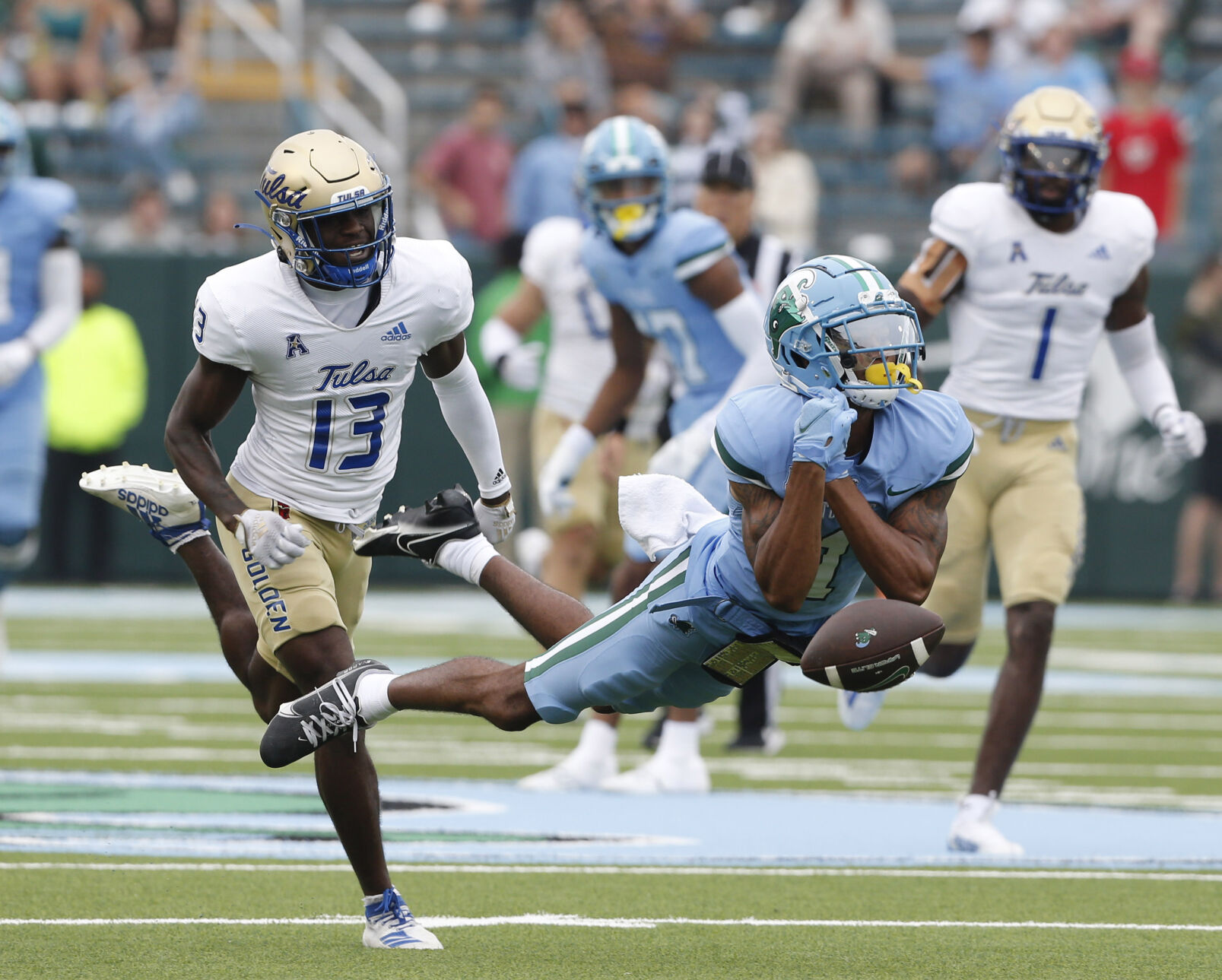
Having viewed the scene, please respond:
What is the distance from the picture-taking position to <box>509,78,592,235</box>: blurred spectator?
13250mm

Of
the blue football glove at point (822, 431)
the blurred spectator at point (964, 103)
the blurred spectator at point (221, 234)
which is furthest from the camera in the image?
the blurred spectator at point (221, 234)

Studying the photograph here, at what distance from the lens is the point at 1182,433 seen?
588 centimetres

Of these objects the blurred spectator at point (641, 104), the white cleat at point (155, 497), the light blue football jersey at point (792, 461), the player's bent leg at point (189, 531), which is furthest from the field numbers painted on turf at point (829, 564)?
the blurred spectator at point (641, 104)

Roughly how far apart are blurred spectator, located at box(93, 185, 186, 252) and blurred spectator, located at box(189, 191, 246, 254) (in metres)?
0.18

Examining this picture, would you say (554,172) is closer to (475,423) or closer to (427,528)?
(475,423)

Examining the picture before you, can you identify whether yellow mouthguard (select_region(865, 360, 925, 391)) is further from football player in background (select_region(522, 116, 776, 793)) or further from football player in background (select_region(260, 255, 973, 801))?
football player in background (select_region(522, 116, 776, 793))

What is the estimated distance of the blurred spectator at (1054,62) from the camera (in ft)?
44.9

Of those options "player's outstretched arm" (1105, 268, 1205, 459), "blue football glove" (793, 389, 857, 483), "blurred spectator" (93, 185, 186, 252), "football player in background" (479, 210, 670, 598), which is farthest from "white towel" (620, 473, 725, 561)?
"blurred spectator" (93, 185, 186, 252)

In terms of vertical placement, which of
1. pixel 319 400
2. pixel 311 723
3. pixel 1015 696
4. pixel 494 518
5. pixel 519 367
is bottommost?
pixel 1015 696

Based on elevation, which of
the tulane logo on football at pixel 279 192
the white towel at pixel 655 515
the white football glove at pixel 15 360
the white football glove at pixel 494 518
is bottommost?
the white football glove at pixel 494 518

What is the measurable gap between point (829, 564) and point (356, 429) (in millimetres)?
1121

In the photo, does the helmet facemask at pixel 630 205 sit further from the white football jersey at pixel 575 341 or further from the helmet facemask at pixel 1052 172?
the helmet facemask at pixel 1052 172

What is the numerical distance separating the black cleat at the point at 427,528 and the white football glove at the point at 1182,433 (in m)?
2.10

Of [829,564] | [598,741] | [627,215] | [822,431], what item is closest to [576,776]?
[598,741]
